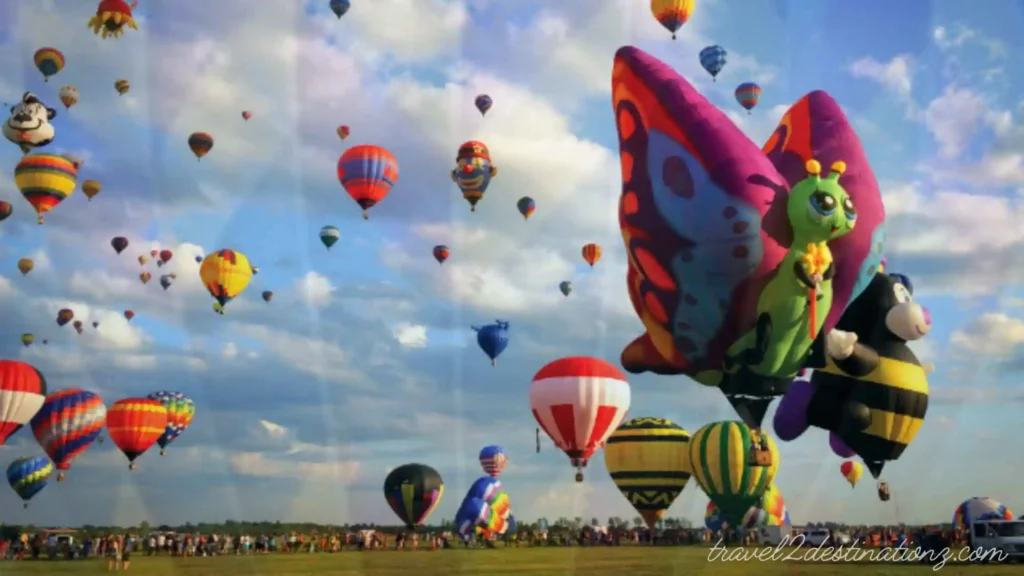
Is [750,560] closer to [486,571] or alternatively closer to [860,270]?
[486,571]

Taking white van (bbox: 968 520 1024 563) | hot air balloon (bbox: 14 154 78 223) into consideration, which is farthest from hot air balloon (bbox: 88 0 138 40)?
white van (bbox: 968 520 1024 563)

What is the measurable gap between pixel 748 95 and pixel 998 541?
14.4 meters

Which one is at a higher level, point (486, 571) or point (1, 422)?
point (1, 422)

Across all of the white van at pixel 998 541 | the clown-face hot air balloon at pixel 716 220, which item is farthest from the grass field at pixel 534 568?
the clown-face hot air balloon at pixel 716 220

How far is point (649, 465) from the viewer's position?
102ft

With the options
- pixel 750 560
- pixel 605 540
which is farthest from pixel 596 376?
pixel 605 540

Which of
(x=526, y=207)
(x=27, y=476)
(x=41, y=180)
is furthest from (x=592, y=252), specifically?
(x=27, y=476)

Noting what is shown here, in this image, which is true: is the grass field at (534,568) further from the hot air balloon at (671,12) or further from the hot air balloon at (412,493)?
the hot air balloon at (671,12)

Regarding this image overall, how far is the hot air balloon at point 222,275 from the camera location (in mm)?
35844

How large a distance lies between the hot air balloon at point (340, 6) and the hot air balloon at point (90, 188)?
14274 mm

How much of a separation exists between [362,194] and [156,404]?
13769 millimetres

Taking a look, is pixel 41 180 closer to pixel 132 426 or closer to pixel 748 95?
pixel 132 426

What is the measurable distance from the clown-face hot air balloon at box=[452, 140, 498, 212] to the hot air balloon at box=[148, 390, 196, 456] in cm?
1730

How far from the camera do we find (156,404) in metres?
38.8
